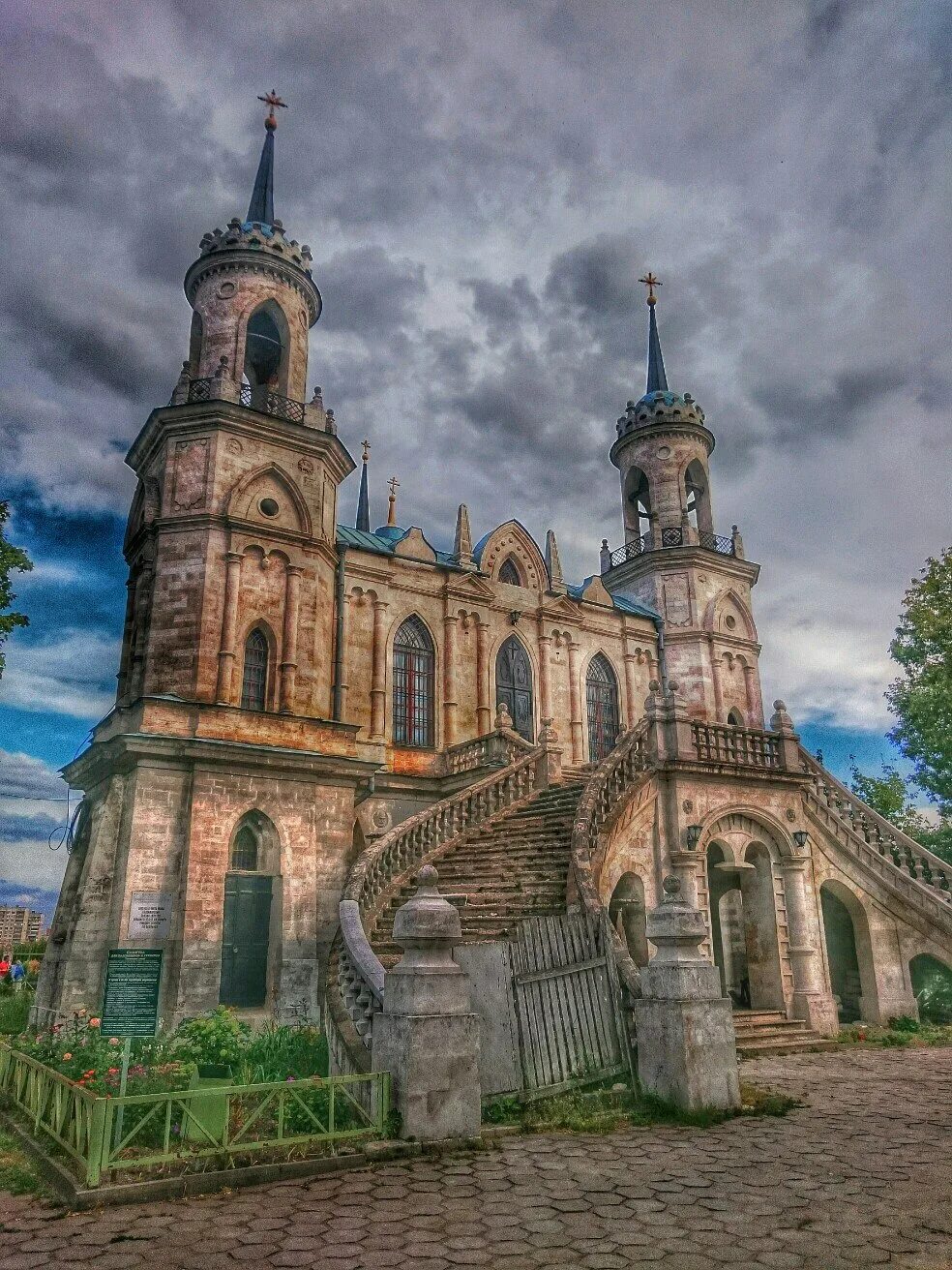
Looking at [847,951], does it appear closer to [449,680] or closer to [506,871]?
[506,871]

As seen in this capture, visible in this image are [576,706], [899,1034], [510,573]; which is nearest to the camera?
[899,1034]

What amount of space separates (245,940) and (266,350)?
15.8 m

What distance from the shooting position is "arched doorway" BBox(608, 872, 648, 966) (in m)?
17.1

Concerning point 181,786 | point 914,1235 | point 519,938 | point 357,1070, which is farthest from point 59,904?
point 914,1235

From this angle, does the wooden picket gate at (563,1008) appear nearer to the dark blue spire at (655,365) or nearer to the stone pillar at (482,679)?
the stone pillar at (482,679)

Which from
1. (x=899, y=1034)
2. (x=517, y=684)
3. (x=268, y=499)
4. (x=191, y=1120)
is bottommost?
(x=899, y=1034)

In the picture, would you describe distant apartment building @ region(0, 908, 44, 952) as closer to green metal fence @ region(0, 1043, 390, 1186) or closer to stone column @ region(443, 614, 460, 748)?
stone column @ region(443, 614, 460, 748)

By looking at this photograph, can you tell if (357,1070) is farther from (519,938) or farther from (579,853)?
(579,853)

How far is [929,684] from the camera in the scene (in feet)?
86.0

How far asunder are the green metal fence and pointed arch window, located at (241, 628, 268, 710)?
10.3 metres

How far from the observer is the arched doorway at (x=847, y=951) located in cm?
1880

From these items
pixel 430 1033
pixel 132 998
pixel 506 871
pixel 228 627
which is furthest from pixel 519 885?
pixel 228 627

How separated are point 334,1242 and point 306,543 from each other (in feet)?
53.7

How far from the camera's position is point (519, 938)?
35.3 ft
